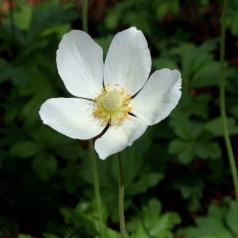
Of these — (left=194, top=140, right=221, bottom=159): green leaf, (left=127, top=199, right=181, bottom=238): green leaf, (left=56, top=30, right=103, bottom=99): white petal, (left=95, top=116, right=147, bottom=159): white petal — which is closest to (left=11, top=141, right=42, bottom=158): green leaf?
(left=127, top=199, right=181, bottom=238): green leaf

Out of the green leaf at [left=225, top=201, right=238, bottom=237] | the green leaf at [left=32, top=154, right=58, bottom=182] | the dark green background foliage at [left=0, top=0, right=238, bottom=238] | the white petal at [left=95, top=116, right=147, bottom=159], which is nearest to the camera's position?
the white petal at [left=95, top=116, right=147, bottom=159]

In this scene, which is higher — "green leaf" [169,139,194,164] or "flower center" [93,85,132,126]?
"flower center" [93,85,132,126]

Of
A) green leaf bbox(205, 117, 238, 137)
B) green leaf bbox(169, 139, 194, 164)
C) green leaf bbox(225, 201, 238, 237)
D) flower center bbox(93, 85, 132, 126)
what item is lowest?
green leaf bbox(225, 201, 238, 237)

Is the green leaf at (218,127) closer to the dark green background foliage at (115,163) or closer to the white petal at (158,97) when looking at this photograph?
the dark green background foliage at (115,163)

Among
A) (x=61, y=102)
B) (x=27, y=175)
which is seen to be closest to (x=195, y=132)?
(x=27, y=175)

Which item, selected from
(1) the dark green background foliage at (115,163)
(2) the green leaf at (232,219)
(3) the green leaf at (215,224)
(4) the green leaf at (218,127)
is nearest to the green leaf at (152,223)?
(1) the dark green background foliage at (115,163)

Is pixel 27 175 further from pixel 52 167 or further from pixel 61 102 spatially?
pixel 61 102

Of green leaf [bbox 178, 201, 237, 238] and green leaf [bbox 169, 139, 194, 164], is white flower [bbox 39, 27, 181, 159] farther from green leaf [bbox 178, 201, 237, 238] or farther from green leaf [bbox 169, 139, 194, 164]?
green leaf [bbox 178, 201, 237, 238]
